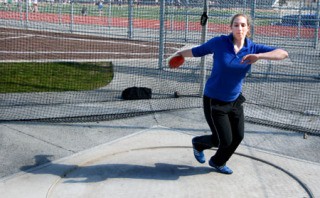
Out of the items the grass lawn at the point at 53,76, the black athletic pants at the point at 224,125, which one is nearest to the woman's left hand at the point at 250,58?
the black athletic pants at the point at 224,125

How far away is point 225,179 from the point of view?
16.3 ft

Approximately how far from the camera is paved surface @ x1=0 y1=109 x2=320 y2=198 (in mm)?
4660

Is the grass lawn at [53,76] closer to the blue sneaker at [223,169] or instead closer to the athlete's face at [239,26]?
the blue sneaker at [223,169]

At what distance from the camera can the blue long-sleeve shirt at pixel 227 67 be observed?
4.73m

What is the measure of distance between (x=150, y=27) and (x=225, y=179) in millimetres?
7867

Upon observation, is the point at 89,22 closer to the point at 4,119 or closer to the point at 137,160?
the point at 4,119

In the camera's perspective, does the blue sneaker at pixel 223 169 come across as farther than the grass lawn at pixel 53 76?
No

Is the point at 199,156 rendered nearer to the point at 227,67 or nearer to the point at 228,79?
the point at 228,79

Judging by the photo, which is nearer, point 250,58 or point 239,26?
point 250,58

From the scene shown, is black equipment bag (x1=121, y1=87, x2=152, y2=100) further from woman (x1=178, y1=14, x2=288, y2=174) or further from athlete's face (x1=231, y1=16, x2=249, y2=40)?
athlete's face (x1=231, y1=16, x2=249, y2=40)

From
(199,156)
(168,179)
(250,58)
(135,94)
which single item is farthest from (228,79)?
(135,94)

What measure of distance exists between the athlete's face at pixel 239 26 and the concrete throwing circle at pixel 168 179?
4.97 ft

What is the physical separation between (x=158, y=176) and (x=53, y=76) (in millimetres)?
5996

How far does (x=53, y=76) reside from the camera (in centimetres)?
1036
